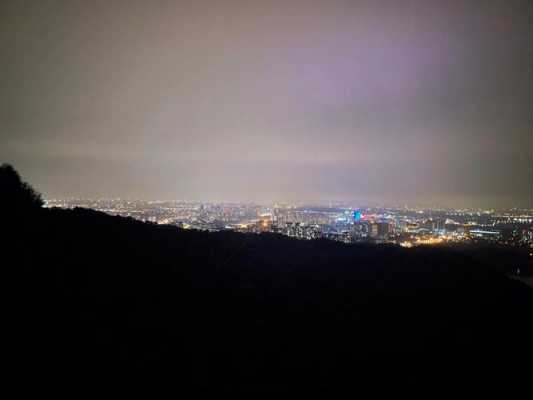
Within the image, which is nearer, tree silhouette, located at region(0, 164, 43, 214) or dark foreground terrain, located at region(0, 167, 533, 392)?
dark foreground terrain, located at region(0, 167, 533, 392)

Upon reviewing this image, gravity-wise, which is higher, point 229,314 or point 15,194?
point 15,194

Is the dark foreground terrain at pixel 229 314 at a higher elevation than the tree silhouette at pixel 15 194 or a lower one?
lower

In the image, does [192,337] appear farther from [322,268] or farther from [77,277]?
[322,268]

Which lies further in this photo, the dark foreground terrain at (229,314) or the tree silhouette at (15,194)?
the tree silhouette at (15,194)

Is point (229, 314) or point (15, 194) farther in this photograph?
point (15, 194)
